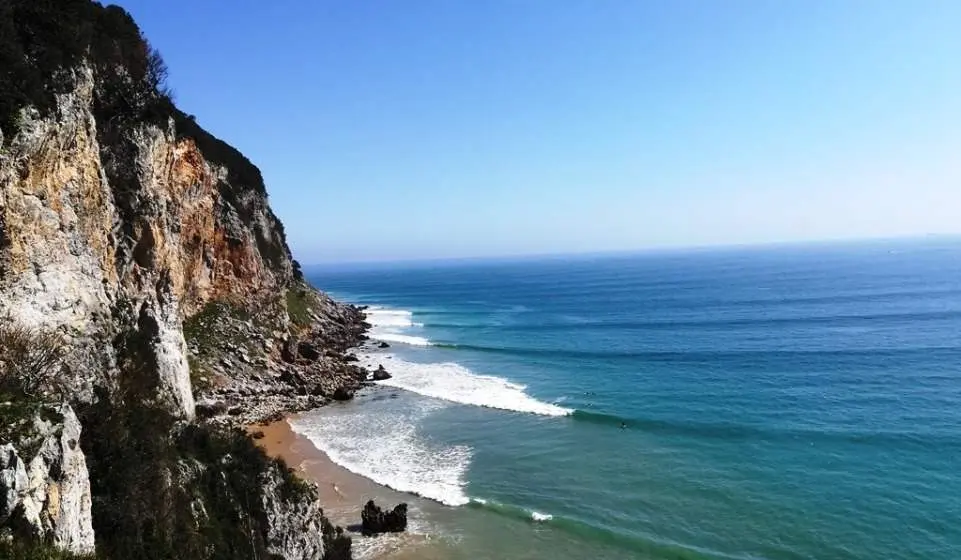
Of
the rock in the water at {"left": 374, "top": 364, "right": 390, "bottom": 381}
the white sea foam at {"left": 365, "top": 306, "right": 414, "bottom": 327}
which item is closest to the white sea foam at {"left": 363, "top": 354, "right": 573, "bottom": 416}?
the rock in the water at {"left": 374, "top": 364, "right": 390, "bottom": 381}

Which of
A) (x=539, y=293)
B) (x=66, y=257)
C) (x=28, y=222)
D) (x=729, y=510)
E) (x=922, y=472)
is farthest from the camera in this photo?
(x=539, y=293)

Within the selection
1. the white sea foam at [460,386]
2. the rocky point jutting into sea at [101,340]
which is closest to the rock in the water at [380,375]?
the white sea foam at [460,386]

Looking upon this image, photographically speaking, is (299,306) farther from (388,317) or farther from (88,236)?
(88,236)

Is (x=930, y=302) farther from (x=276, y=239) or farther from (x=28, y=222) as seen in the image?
(x=28, y=222)

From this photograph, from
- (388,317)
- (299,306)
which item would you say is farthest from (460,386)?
(388,317)

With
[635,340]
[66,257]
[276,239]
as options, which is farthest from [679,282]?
[66,257]
